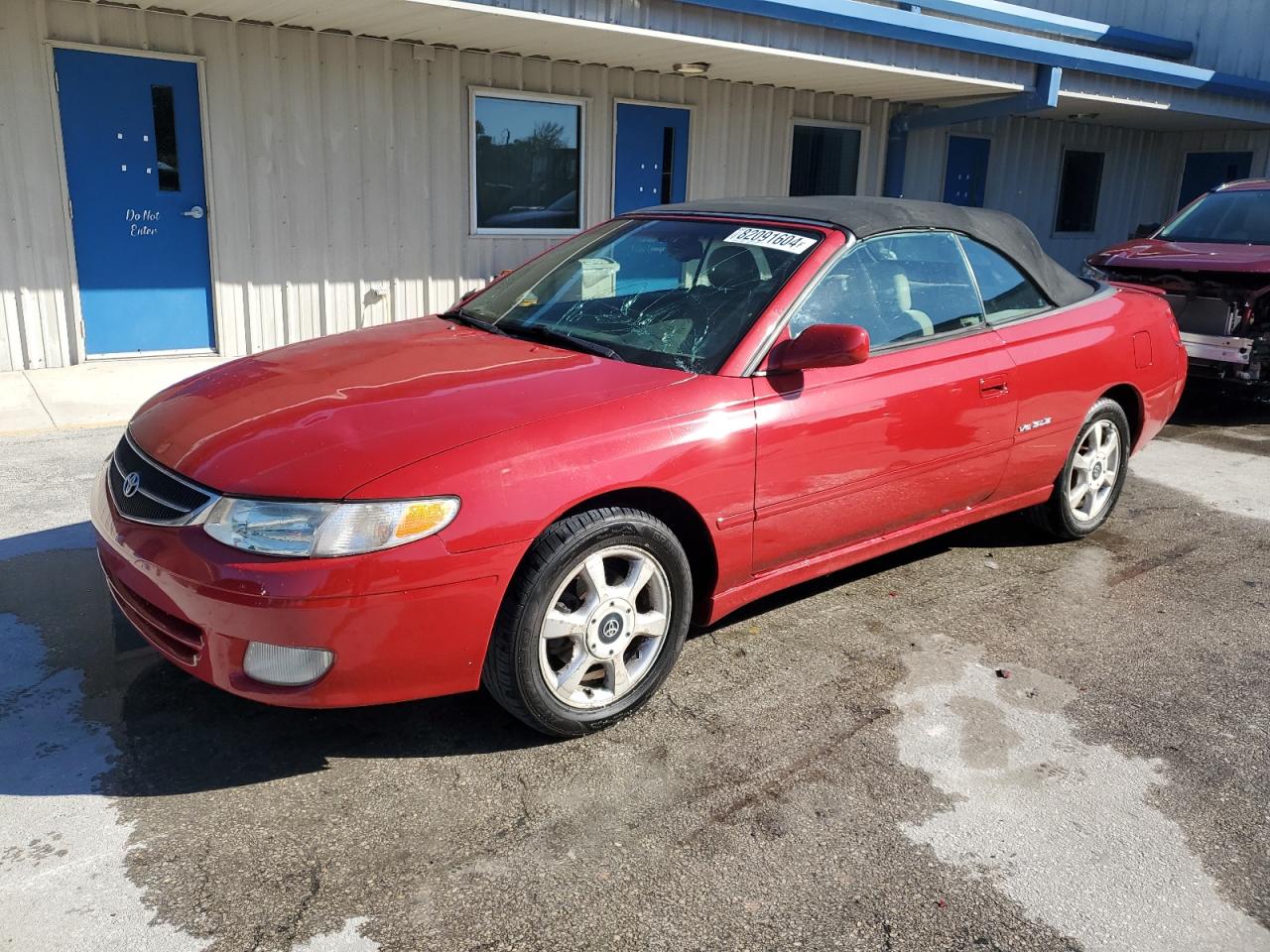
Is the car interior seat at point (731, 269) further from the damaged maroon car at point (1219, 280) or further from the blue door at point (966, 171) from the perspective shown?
the blue door at point (966, 171)

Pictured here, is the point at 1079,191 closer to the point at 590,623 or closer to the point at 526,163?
the point at 526,163

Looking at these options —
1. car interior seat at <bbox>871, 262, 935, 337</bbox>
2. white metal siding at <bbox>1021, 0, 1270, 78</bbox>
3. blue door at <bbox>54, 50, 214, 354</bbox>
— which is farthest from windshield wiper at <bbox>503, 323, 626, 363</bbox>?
white metal siding at <bbox>1021, 0, 1270, 78</bbox>

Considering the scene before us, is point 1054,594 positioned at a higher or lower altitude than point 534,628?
lower

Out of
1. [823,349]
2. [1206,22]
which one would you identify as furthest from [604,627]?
[1206,22]

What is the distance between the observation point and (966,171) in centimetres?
1457

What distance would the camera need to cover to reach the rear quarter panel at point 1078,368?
4453 mm

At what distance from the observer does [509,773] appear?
10.0 ft

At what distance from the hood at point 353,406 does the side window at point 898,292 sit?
74 cm

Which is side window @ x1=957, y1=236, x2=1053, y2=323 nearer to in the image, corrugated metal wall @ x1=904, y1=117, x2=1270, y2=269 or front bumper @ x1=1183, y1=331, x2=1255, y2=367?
front bumper @ x1=1183, y1=331, x2=1255, y2=367

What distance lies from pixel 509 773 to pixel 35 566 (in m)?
2.57

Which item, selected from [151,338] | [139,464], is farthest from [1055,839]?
[151,338]

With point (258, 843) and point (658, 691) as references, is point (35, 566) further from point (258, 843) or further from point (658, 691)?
point (658, 691)

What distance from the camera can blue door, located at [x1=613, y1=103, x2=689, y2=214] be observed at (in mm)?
10820

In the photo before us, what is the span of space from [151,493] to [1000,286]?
11.3ft
